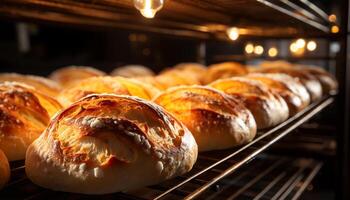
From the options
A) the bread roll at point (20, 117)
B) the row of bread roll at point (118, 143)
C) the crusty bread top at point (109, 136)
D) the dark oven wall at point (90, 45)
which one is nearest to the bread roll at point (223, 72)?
the row of bread roll at point (118, 143)

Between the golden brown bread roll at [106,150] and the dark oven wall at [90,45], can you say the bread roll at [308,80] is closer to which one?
the golden brown bread roll at [106,150]

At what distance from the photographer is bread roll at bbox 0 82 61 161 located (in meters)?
1.22

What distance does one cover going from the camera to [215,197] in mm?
2117

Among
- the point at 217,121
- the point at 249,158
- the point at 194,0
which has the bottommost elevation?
the point at 249,158

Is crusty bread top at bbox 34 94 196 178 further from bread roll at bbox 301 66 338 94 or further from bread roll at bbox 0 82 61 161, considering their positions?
bread roll at bbox 301 66 338 94

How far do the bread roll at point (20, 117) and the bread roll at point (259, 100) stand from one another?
93 cm

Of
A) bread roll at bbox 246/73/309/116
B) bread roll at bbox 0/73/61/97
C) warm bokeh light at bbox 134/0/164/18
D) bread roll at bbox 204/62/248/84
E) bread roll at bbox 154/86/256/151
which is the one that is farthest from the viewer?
bread roll at bbox 204/62/248/84

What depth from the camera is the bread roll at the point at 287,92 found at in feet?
7.06

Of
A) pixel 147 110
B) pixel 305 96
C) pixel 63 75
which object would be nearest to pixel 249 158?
pixel 147 110

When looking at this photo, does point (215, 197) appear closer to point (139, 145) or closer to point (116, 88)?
point (116, 88)

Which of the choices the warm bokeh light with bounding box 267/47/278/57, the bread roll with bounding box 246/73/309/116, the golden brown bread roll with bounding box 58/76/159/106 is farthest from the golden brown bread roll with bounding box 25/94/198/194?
the warm bokeh light with bounding box 267/47/278/57

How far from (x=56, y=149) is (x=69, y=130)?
7 cm

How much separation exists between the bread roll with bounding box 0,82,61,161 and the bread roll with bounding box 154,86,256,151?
1.67 ft

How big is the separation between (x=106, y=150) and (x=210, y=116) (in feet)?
1.98
